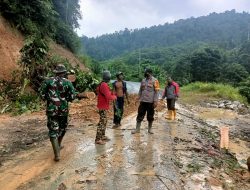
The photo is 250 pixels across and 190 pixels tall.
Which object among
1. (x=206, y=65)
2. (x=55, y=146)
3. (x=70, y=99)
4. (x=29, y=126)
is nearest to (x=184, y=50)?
(x=206, y=65)

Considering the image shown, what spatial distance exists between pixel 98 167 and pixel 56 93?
5.59 ft

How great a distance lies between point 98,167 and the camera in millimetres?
7633

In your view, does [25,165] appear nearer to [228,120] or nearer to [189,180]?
[189,180]

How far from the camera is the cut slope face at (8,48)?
1942cm

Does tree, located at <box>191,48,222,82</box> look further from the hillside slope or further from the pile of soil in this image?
the pile of soil

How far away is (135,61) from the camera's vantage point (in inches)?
4628

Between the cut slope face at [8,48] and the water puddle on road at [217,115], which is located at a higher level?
the cut slope face at [8,48]

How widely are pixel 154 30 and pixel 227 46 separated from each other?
8604cm

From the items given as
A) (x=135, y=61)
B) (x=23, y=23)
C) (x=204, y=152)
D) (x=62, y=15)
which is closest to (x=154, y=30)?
(x=135, y=61)

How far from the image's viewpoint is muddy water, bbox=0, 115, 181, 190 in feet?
22.2

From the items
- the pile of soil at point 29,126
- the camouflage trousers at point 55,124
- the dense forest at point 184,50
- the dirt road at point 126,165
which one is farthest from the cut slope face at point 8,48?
the dense forest at point 184,50

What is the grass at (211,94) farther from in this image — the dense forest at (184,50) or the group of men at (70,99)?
the group of men at (70,99)

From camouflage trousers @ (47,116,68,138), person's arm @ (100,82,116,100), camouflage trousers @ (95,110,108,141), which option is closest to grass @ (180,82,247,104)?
camouflage trousers @ (95,110,108,141)

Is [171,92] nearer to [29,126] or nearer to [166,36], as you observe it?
[29,126]
